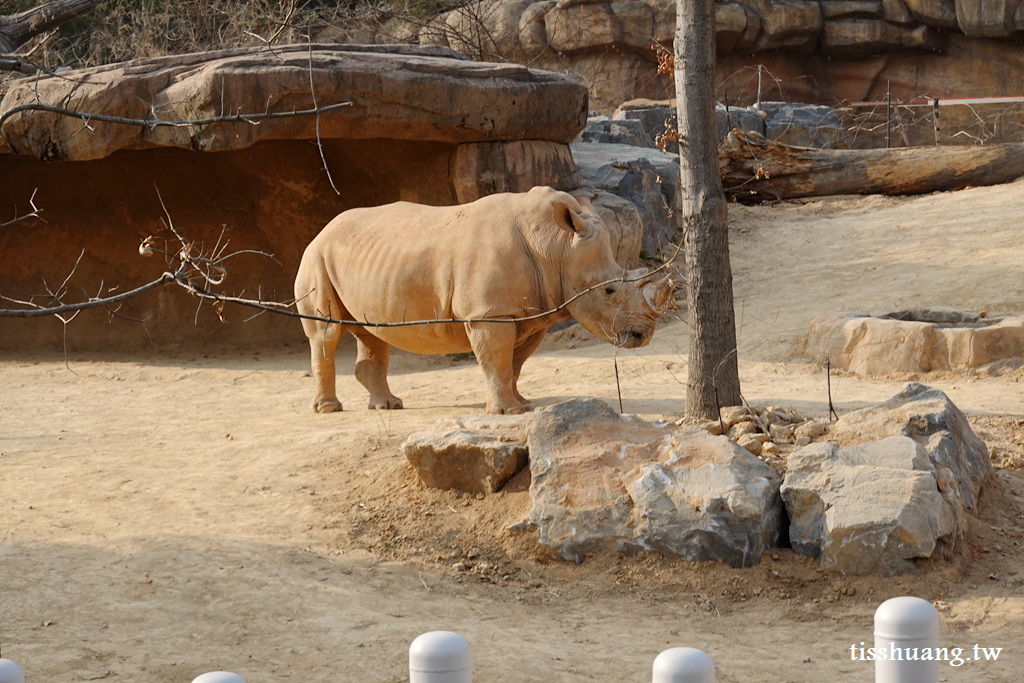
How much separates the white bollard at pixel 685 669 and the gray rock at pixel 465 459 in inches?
124

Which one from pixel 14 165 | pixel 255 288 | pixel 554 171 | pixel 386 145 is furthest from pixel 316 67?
pixel 14 165

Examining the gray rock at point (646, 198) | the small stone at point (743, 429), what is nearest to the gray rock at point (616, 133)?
the gray rock at point (646, 198)

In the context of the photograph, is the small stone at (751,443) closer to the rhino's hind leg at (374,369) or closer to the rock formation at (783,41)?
the rhino's hind leg at (374,369)

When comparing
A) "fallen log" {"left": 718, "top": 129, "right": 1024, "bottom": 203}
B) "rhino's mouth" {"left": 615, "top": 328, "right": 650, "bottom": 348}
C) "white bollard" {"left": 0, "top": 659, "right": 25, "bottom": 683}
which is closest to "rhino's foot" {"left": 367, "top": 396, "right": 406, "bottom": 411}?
"rhino's mouth" {"left": 615, "top": 328, "right": 650, "bottom": 348}

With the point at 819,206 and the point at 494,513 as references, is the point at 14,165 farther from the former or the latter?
the point at 819,206

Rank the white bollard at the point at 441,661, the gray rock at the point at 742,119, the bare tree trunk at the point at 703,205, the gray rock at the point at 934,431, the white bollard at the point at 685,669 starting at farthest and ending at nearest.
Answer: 1. the gray rock at the point at 742,119
2. the bare tree trunk at the point at 703,205
3. the gray rock at the point at 934,431
4. the white bollard at the point at 441,661
5. the white bollard at the point at 685,669

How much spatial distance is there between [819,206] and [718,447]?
434 inches

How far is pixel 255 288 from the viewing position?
13.0 metres

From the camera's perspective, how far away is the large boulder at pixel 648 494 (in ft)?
15.1

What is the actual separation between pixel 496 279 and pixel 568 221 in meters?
0.68

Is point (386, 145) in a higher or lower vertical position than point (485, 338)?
higher

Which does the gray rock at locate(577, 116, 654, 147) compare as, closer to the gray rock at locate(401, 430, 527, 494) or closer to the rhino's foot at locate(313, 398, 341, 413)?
the rhino's foot at locate(313, 398, 341, 413)

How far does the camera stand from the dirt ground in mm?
3793

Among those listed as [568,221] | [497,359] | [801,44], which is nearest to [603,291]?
[568,221]
